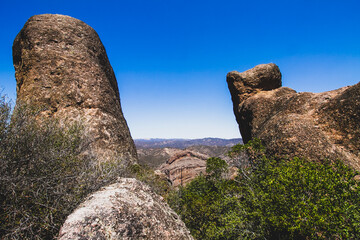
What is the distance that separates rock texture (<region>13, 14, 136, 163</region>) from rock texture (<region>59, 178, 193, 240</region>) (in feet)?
30.2

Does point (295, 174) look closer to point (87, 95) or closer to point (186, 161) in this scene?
point (87, 95)

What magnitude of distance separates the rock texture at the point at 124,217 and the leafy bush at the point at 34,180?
2149 mm

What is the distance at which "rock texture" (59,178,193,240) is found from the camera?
3951 mm

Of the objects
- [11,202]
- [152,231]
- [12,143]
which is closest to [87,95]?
[12,143]

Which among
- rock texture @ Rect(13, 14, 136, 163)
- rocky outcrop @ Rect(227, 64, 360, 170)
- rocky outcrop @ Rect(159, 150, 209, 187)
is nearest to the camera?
rocky outcrop @ Rect(227, 64, 360, 170)

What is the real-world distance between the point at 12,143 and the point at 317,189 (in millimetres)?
10974

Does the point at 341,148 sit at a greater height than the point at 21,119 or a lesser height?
lesser

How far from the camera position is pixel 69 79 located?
1548 centimetres

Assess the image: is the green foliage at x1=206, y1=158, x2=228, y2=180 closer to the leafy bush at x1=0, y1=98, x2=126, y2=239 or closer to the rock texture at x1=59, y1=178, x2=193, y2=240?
the leafy bush at x1=0, y1=98, x2=126, y2=239

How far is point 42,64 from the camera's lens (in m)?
15.3

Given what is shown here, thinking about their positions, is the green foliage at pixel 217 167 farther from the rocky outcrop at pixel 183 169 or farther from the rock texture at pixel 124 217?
the rock texture at pixel 124 217

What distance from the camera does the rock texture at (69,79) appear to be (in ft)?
47.6

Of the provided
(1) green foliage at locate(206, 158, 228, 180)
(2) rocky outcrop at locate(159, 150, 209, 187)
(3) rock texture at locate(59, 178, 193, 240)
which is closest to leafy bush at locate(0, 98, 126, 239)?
(3) rock texture at locate(59, 178, 193, 240)

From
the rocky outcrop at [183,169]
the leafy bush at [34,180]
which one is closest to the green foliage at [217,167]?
the leafy bush at [34,180]
